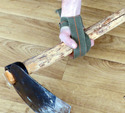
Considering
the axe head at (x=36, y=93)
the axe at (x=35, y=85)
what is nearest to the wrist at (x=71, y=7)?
the axe at (x=35, y=85)

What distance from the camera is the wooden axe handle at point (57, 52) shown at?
66cm

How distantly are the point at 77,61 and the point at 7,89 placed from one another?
1.21 feet

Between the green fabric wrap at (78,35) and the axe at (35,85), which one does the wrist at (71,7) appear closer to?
the green fabric wrap at (78,35)

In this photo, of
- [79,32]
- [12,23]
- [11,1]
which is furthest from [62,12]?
[11,1]

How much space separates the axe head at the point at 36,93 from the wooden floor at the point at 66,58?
169 mm

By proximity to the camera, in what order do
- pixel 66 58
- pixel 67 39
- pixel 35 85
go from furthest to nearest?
pixel 66 58
pixel 67 39
pixel 35 85

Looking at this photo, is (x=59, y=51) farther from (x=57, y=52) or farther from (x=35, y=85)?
(x=35, y=85)

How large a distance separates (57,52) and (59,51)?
1 centimetres

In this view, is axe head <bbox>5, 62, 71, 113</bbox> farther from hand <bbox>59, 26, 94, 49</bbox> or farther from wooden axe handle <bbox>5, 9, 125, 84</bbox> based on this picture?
hand <bbox>59, 26, 94, 49</bbox>

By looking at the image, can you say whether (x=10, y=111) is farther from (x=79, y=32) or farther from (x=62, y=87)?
(x=79, y=32)

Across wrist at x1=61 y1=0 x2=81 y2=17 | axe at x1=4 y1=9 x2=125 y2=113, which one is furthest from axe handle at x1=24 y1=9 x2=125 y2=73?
wrist at x1=61 y1=0 x2=81 y2=17

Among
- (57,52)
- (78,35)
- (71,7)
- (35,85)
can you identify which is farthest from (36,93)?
(71,7)

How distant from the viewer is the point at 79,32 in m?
0.74

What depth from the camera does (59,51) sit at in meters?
0.71
